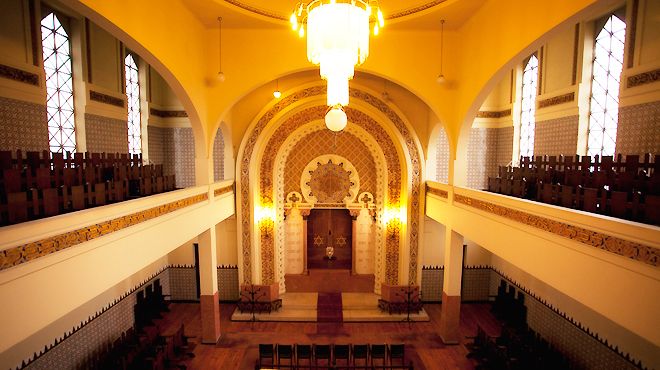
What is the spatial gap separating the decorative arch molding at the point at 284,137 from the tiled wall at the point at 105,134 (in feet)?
9.27

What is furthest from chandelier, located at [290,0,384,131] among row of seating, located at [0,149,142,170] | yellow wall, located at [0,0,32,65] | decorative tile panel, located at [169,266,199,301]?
decorative tile panel, located at [169,266,199,301]

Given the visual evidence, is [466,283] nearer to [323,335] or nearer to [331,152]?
[323,335]

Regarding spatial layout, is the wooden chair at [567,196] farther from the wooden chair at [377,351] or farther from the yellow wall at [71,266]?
the yellow wall at [71,266]

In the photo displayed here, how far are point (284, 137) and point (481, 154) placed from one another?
576cm

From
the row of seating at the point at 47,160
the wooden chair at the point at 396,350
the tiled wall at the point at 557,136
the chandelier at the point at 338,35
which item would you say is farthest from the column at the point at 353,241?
the chandelier at the point at 338,35

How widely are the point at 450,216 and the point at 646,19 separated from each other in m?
4.73

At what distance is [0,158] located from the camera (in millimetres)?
3932

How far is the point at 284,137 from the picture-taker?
10.3m

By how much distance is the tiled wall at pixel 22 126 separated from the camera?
5734mm

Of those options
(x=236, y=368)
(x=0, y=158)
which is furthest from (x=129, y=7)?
(x=236, y=368)

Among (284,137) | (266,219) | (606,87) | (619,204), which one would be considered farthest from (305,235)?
(619,204)

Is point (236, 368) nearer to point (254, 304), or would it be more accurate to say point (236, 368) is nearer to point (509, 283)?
point (254, 304)

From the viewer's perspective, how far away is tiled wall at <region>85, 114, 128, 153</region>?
777 centimetres

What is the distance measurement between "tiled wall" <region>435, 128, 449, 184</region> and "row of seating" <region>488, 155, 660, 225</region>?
165 inches
